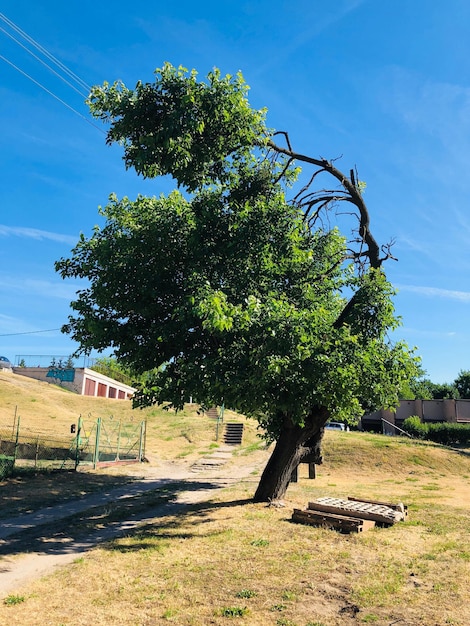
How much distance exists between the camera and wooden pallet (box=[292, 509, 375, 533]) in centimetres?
991

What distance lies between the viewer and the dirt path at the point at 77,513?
7.56 meters

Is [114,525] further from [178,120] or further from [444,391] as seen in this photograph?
[444,391]

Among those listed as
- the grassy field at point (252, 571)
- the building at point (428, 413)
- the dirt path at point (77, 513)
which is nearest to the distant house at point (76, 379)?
the building at point (428, 413)

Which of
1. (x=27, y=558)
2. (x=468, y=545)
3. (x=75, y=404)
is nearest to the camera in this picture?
(x=27, y=558)

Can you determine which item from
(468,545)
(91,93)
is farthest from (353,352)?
(91,93)

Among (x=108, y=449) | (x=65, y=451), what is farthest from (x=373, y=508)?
(x=65, y=451)

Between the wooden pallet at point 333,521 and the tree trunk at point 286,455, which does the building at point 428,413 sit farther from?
the wooden pallet at point 333,521

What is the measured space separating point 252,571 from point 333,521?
3499 mm

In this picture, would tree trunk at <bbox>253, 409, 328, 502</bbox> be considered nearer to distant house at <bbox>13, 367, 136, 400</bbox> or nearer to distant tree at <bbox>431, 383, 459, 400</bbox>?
distant house at <bbox>13, 367, 136, 400</bbox>

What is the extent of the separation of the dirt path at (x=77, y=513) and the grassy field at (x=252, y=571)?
1.15 ft

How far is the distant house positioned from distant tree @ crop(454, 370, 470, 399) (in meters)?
51.4

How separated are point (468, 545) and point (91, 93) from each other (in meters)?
12.4

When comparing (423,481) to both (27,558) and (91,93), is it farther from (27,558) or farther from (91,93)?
(91,93)

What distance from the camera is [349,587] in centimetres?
662
